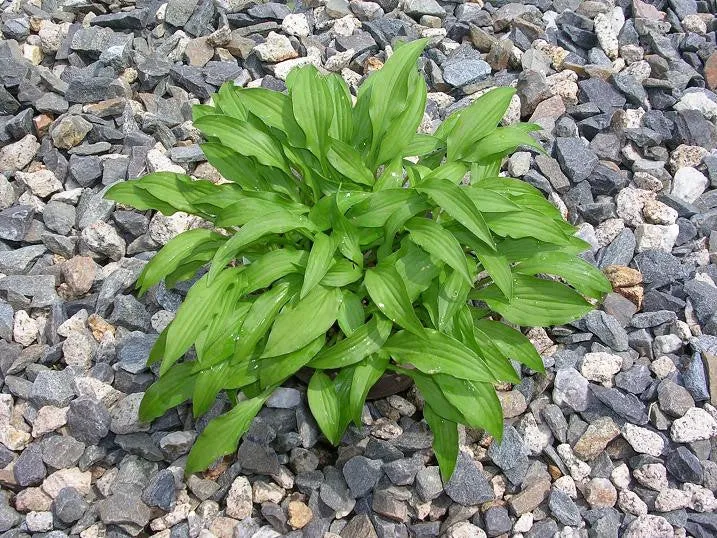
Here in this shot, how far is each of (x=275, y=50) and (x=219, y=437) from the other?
236cm

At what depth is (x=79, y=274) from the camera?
11.3 ft

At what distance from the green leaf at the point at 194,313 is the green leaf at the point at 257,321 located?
84 millimetres

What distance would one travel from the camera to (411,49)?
2.92m

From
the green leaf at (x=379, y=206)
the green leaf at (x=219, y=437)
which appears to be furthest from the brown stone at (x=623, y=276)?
the green leaf at (x=219, y=437)

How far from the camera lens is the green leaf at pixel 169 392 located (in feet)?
9.20

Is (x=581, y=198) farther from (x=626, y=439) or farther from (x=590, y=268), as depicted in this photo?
(x=626, y=439)

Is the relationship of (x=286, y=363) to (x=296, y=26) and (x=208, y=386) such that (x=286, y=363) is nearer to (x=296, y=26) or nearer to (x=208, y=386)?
(x=208, y=386)

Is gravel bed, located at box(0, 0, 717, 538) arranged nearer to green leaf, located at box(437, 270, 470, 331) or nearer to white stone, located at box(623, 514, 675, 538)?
white stone, located at box(623, 514, 675, 538)

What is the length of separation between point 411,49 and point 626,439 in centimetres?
162

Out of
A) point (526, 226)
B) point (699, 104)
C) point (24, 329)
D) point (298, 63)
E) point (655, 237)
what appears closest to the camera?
point (526, 226)

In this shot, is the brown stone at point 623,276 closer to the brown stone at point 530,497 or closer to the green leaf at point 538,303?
the green leaf at point 538,303

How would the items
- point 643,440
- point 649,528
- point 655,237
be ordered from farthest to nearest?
point 655,237
point 643,440
point 649,528

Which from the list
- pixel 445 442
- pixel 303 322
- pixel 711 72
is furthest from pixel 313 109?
pixel 711 72

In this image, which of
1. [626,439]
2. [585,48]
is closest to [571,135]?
[585,48]
